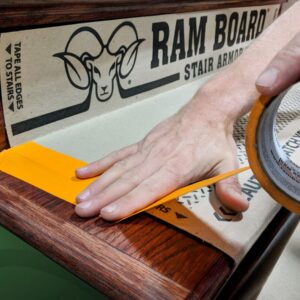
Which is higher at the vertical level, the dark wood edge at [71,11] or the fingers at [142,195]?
the dark wood edge at [71,11]

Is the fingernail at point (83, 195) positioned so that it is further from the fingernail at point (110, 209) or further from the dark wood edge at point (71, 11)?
the dark wood edge at point (71, 11)

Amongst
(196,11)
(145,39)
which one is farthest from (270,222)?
(196,11)

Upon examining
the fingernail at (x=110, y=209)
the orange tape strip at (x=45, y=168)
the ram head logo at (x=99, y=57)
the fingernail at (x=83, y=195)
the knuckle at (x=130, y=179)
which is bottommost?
the orange tape strip at (x=45, y=168)

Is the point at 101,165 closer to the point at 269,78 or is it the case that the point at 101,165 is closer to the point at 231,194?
the point at 231,194

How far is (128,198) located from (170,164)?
0.28ft

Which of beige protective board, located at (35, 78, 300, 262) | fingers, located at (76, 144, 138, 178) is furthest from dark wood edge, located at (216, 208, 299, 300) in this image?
fingers, located at (76, 144, 138, 178)

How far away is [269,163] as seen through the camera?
33 centimetres

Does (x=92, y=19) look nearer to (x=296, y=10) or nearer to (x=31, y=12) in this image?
(x=31, y=12)

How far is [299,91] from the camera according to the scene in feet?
2.92

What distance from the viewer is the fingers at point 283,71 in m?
0.27

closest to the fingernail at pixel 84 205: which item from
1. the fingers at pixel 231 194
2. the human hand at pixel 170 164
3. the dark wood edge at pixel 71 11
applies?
the human hand at pixel 170 164

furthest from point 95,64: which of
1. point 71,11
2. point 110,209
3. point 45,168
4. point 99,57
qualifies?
point 110,209

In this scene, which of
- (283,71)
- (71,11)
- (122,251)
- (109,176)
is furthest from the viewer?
(71,11)

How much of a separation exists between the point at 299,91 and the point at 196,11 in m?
0.31
